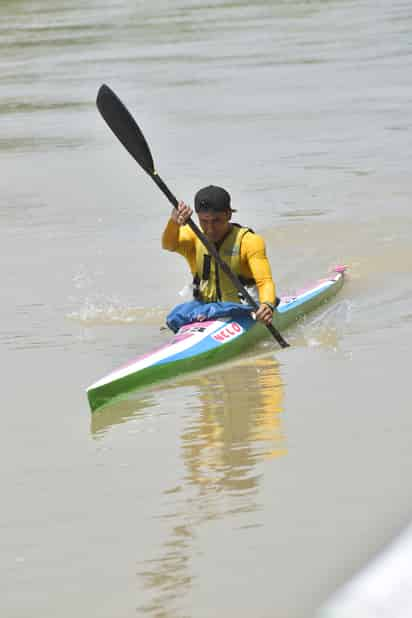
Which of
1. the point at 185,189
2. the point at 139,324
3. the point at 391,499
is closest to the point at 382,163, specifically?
the point at 185,189

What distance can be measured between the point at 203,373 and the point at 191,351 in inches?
6.7

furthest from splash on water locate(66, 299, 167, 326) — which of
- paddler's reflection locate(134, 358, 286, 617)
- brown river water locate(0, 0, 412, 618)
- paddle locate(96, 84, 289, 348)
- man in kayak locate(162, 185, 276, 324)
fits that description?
paddler's reflection locate(134, 358, 286, 617)

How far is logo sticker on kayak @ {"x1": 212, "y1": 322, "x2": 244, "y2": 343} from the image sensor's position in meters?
7.37

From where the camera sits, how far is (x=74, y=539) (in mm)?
4707

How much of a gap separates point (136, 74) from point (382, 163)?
10006 millimetres

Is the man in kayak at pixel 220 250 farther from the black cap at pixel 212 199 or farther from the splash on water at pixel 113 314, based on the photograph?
the splash on water at pixel 113 314

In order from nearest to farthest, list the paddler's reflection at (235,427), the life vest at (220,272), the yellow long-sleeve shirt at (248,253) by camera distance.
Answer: the paddler's reflection at (235,427) < the yellow long-sleeve shirt at (248,253) < the life vest at (220,272)

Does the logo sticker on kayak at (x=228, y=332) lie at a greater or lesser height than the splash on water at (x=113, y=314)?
greater

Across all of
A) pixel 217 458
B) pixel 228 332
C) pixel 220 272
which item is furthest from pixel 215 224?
pixel 217 458

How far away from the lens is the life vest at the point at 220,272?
7590 mm

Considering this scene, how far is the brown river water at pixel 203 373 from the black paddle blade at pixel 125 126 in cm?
117

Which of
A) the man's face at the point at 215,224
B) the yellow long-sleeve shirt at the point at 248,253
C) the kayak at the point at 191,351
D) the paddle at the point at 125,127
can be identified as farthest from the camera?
the paddle at the point at 125,127

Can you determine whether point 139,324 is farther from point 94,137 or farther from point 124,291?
point 94,137

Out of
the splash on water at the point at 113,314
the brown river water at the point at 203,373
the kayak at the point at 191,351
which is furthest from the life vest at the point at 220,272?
the splash on water at the point at 113,314
